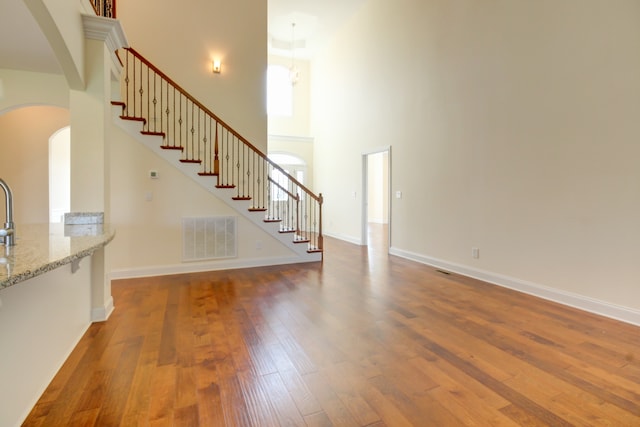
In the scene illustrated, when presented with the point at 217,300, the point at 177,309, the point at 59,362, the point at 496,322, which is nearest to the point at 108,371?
the point at 59,362

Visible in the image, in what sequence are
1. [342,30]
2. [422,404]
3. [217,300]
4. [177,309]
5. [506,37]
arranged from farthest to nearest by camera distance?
1. [342,30]
2. [506,37]
3. [217,300]
4. [177,309]
5. [422,404]

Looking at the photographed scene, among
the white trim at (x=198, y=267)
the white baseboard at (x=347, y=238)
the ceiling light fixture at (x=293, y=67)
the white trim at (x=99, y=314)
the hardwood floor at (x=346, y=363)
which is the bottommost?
the hardwood floor at (x=346, y=363)

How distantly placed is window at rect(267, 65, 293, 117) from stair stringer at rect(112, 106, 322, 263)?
534cm

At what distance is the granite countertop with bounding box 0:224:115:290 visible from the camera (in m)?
1.24

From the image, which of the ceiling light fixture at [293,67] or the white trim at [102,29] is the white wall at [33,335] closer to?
the white trim at [102,29]

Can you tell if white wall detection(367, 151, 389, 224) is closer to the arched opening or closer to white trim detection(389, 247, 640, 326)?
white trim detection(389, 247, 640, 326)

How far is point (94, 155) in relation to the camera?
3.01 m

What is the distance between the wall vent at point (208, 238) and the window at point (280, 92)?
5573 millimetres

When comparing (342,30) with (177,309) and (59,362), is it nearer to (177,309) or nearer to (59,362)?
(177,309)

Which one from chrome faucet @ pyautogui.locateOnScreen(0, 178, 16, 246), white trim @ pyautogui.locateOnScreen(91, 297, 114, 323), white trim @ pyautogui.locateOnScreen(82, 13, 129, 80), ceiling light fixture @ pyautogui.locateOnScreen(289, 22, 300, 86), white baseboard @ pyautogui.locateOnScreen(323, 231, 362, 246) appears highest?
ceiling light fixture @ pyautogui.locateOnScreen(289, 22, 300, 86)

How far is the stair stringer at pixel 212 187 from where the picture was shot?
4.54m

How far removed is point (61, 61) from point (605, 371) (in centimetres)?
459

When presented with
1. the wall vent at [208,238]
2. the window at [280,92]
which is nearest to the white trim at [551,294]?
the wall vent at [208,238]

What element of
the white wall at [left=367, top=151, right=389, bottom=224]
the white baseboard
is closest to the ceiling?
the white wall at [left=367, top=151, right=389, bottom=224]
